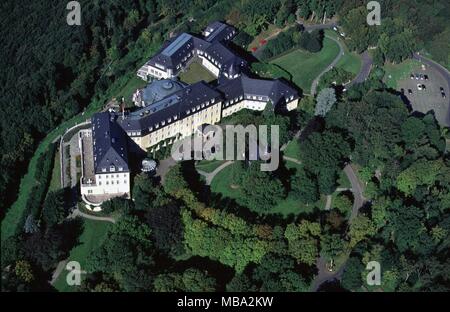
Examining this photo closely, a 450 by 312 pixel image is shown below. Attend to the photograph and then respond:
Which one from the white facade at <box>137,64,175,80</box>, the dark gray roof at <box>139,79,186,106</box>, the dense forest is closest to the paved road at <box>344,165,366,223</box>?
the dense forest

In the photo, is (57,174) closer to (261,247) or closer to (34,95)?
(34,95)

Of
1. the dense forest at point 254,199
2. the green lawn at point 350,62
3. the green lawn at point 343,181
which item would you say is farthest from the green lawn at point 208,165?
the green lawn at point 350,62

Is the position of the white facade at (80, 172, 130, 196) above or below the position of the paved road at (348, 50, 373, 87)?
below

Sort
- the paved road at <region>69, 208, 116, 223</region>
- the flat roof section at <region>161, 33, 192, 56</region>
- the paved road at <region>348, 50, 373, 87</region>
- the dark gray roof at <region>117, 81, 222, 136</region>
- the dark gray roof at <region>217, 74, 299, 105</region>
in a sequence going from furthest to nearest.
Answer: the paved road at <region>348, 50, 373, 87</region>
the flat roof section at <region>161, 33, 192, 56</region>
the dark gray roof at <region>217, 74, 299, 105</region>
the dark gray roof at <region>117, 81, 222, 136</region>
the paved road at <region>69, 208, 116, 223</region>

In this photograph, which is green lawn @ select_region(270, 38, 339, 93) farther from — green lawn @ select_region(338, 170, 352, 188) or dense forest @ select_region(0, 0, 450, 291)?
green lawn @ select_region(338, 170, 352, 188)

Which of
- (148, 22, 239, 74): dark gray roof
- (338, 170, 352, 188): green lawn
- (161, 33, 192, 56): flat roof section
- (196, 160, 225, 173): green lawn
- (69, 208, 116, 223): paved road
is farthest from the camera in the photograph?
(161, 33, 192, 56): flat roof section

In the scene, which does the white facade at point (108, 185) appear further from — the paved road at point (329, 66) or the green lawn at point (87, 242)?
the paved road at point (329, 66)

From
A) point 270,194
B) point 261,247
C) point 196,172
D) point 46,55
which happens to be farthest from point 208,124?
point 46,55

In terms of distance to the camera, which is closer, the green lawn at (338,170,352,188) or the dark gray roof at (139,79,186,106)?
the green lawn at (338,170,352,188)
